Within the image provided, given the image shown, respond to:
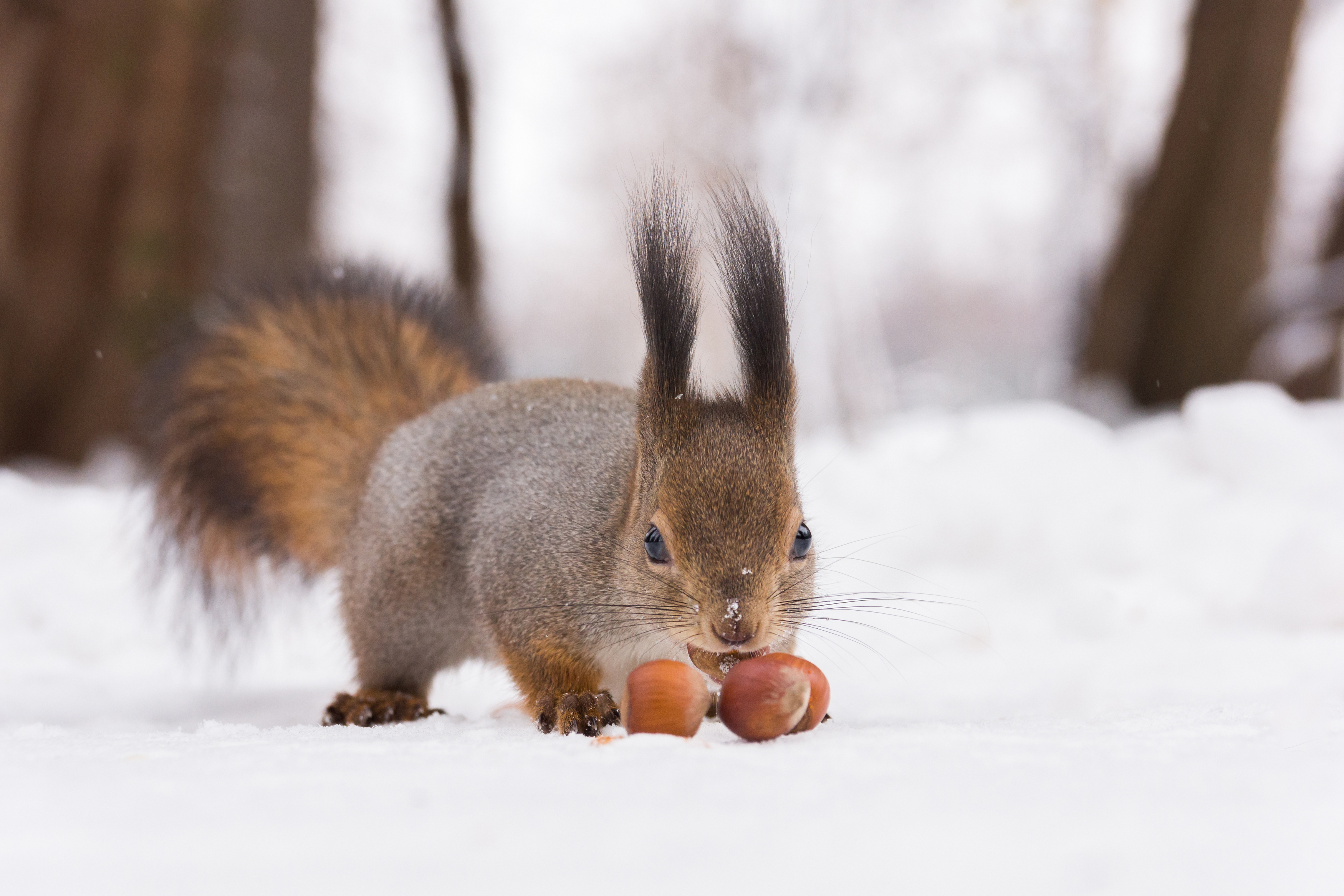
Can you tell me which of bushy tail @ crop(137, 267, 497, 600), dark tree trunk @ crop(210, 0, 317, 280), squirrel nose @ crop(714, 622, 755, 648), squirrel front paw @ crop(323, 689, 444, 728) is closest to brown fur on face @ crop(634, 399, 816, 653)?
squirrel nose @ crop(714, 622, 755, 648)

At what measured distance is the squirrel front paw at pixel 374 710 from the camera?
6.89ft

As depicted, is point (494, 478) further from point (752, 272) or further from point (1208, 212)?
point (1208, 212)

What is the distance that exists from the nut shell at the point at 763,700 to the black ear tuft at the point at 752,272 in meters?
0.57

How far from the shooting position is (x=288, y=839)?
0.96 metres

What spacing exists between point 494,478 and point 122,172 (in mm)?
3903

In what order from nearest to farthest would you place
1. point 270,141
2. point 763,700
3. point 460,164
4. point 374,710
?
1. point 763,700
2. point 374,710
3. point 270,141
4. point 460,164

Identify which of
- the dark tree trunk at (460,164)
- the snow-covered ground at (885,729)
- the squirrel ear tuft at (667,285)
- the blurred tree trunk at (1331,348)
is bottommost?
the snow-covered ground at (885,729)

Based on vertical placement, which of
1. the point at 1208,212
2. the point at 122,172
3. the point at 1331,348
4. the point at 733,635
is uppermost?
the point at 1208,212

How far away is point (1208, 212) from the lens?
5.25m

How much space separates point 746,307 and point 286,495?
4.12ft

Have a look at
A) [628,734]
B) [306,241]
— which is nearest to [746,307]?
[628,734]

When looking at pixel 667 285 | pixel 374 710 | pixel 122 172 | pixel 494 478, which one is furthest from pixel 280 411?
pixel 122 172

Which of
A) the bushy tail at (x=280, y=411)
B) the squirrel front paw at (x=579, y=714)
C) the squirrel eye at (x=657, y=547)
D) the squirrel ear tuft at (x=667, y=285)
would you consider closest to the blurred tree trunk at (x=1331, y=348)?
the bushy tail at (x=280, y=411)

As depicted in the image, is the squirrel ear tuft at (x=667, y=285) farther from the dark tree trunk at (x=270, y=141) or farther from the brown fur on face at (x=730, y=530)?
the dark tree trunk at (x=270, y=141)
